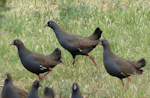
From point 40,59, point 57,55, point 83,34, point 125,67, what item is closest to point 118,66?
point 125,67

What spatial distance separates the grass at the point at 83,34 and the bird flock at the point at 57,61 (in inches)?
12.3

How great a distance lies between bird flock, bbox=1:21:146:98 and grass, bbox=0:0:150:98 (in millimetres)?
312

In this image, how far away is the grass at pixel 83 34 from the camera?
228 inches

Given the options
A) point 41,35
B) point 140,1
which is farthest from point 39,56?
point 140,1

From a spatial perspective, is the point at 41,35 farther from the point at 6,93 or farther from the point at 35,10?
the point at 6,93

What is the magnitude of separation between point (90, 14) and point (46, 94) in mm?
5093

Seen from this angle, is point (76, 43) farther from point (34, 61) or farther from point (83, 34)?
point (83, 34)

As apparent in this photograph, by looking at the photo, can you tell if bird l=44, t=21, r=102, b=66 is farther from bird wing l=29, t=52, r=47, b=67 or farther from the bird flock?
bird wing l=29, t=52, r=47, b=67

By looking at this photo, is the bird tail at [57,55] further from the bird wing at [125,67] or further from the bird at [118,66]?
the bird wing at [125,67]

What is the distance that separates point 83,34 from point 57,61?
2029mm

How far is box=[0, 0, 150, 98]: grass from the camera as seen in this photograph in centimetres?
580

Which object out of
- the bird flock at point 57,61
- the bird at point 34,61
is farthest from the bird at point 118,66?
the bird at point 34,61

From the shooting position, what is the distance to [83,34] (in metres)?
8.23

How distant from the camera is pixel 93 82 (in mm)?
6035
